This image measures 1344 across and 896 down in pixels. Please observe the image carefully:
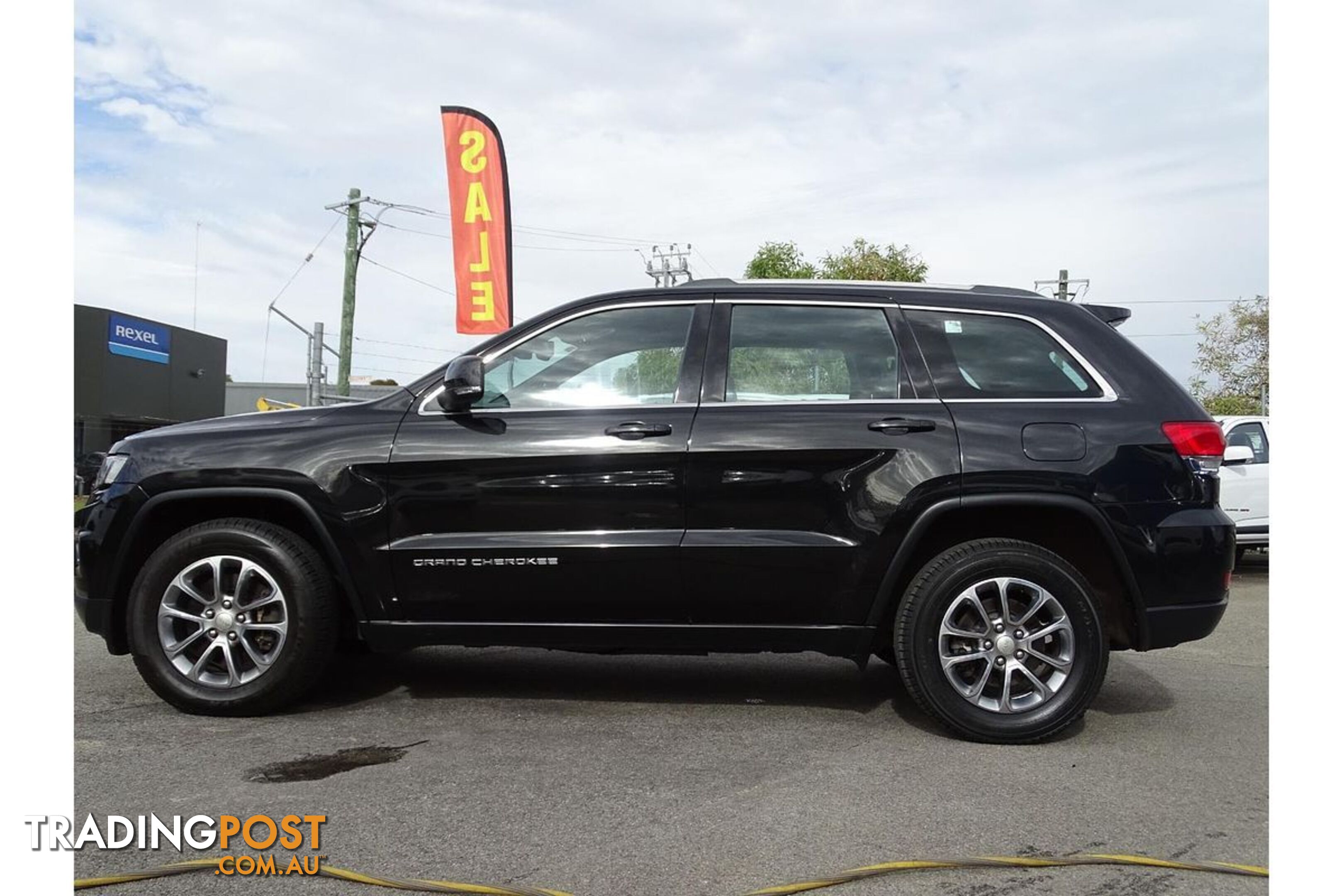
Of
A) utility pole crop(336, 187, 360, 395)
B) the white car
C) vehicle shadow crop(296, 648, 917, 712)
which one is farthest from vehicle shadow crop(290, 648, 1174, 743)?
utility pole crop(336, 187, 360, 395)

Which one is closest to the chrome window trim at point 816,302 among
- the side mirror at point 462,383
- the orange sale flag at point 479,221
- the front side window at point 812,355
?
the front side window at point 812,355

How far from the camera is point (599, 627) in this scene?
173 inches

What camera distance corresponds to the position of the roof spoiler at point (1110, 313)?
483 cm

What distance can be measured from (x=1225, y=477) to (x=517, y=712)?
389 inches

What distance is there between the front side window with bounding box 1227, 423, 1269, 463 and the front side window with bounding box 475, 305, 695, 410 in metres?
9.63

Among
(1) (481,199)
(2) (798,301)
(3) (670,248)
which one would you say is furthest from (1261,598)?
(3) (670,248)

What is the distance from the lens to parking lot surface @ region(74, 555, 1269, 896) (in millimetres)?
2963

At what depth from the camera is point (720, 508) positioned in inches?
171

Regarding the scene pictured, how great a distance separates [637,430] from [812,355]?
0.84 meters

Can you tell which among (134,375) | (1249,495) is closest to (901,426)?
(1249,495)

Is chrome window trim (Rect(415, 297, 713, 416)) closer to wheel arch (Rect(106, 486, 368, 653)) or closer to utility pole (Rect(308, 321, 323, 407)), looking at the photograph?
wheel arch (Rect(106, 486, 368, 653))

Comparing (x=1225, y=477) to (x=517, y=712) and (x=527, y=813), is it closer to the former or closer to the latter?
(x=517, y=712)

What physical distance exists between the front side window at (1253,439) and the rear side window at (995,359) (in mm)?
8787

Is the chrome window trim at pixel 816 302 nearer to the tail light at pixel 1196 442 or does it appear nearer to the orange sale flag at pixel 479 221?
the tail light at pixel 1196 442
